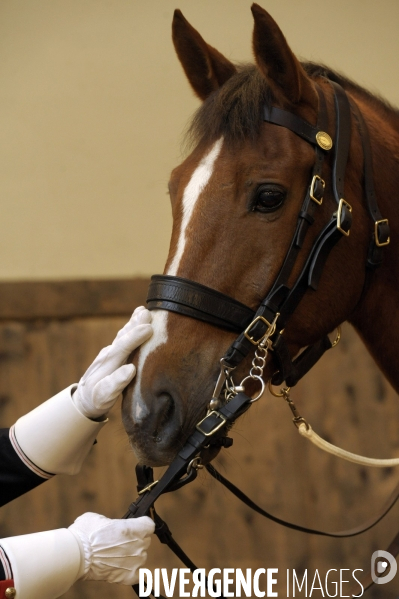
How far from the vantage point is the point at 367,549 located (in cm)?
276

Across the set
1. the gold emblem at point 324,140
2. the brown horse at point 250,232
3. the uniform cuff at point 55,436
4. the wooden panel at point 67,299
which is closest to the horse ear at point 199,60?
the brown horse at point 250,232

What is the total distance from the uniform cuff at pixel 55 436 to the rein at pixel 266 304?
15 cm

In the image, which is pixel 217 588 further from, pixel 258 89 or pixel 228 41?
pixel 228 41

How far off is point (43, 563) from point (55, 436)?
0.97 ft

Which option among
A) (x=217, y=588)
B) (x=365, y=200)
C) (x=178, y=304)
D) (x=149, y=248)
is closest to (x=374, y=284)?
(x=365, y=200)

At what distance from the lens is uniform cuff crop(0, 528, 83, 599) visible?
1.07m

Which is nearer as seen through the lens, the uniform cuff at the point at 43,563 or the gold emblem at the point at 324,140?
the uniform cuff at the point at 43,563

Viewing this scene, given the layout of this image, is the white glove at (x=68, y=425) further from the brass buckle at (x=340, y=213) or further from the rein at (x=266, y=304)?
the brass buckle at (x=340, y=213)

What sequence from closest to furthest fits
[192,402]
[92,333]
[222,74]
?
[192,402]
[222,74]
[92,333]

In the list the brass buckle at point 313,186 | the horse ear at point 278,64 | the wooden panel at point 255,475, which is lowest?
the wooden panel at point 255,475

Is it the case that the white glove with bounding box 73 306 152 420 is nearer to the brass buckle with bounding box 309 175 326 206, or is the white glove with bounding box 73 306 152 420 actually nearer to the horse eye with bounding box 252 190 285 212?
the horse eye with bounding box 252 190 285 212

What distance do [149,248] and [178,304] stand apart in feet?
5.45

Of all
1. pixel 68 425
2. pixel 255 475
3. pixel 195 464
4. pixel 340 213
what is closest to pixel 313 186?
pixel 340 213

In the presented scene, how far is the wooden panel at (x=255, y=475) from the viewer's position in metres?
2.66
